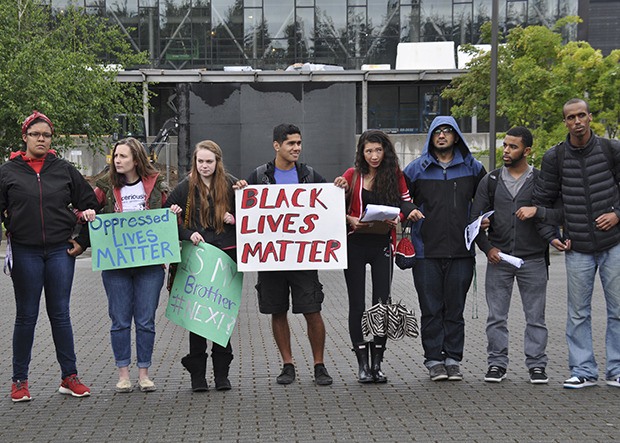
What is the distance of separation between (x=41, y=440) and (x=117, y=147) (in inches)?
92.3

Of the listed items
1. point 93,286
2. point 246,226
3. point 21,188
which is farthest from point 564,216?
point 93,286

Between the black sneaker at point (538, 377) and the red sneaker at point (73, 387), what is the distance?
3.43m

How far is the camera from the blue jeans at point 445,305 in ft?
25.8

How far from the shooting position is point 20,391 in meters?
7.30

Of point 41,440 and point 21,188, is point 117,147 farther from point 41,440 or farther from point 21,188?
point 41,440

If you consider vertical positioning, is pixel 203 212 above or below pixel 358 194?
below

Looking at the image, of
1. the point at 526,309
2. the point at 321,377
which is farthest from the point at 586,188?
the point at 321,377

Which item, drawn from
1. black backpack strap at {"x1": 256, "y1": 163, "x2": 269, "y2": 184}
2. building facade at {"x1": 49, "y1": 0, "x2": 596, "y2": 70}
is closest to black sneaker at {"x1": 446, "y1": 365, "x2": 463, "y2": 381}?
black backpack strap at {"x1": 256, "y1": 163, "x2": 269, "y2": 184}

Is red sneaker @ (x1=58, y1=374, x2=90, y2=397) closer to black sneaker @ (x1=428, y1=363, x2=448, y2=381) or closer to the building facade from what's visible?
black sneaker @ (x1=428, y1=363, x2=448, y2=381)

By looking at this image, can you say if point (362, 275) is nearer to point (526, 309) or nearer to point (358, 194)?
point (358, 194)

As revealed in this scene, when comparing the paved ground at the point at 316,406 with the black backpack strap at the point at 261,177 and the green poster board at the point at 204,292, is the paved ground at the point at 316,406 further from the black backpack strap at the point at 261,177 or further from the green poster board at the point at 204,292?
the black backpack strap at the point at 261,177

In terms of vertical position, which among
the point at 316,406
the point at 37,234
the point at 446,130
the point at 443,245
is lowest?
the point at 316,406

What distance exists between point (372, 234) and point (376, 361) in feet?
3.30

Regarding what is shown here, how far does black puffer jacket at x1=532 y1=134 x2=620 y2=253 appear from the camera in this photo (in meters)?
7.44
